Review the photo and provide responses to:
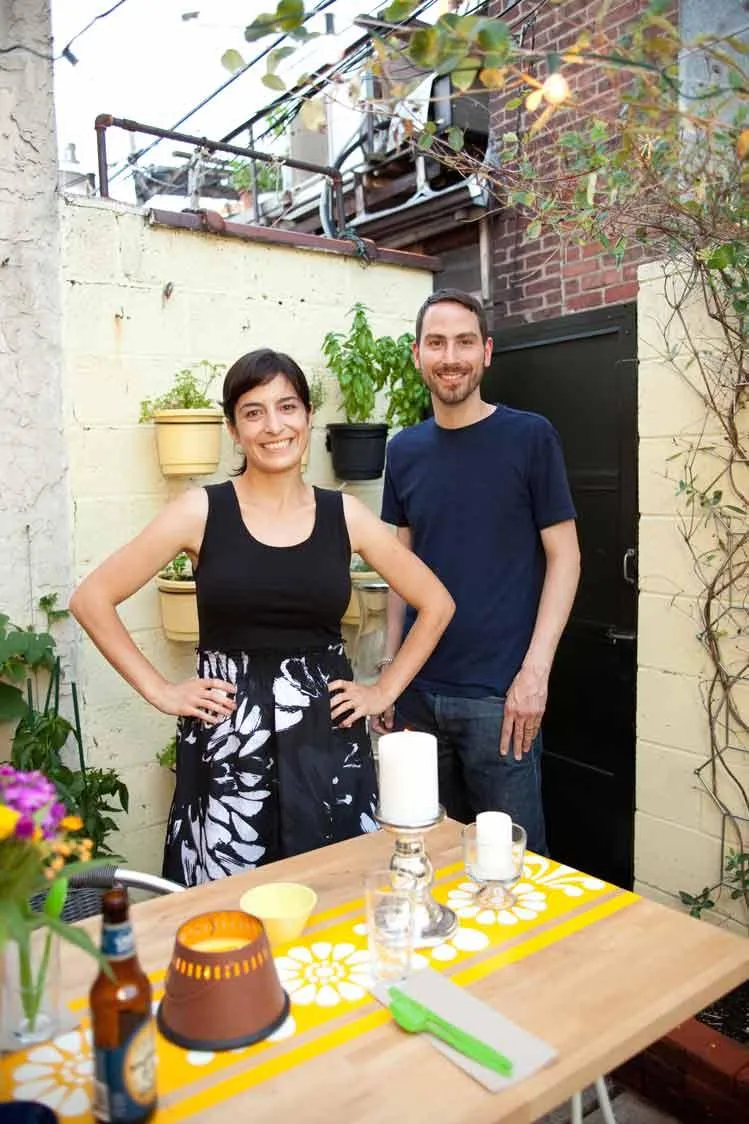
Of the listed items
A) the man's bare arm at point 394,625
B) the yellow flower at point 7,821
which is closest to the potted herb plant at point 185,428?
the man's bare arm at point 394,625

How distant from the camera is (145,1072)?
94 cm

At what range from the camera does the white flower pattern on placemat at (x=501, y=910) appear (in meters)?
1.40

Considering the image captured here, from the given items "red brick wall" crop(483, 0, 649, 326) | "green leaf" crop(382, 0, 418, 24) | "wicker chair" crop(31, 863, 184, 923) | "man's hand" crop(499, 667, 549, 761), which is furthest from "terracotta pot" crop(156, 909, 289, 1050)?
"red brick wall" crop(483, 0, 649, 326)

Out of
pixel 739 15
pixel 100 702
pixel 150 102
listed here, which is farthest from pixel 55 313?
pixel 150 102

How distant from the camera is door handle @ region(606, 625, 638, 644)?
9.62 feet

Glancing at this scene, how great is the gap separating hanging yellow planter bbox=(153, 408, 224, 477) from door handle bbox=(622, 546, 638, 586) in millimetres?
1342

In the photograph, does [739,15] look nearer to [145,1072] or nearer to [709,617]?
[709,617]

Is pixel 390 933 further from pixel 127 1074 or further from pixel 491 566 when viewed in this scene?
pixel 491 566

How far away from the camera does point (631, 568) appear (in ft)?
9.66

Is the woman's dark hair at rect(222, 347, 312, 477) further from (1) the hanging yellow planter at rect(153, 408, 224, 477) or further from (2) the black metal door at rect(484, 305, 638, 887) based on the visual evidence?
(2) the black metal door at rect(484, 305, 638, 887)

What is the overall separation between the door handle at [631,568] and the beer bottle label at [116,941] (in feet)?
7.55

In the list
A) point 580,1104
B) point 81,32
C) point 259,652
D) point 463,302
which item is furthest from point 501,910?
point 81,32

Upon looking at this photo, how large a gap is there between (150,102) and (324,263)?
147 inches

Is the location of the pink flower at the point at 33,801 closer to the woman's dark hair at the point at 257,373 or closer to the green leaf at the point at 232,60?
the green leaf at the point at 232,60
